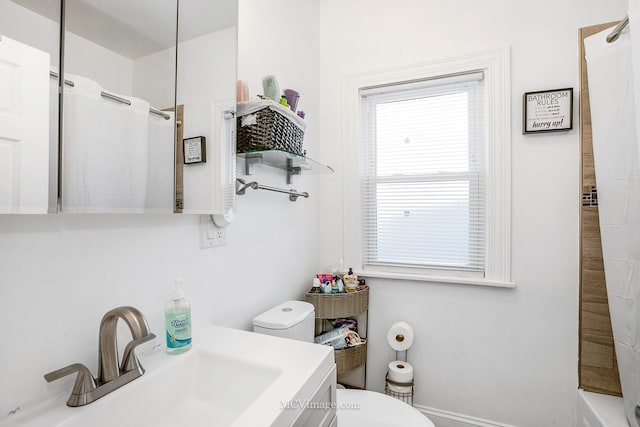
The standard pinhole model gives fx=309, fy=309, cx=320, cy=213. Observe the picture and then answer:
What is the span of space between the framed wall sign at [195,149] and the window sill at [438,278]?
3.92 ft

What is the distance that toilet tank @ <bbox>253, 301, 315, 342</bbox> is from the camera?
3.92 ft

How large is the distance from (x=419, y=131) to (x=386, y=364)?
4.53 feet

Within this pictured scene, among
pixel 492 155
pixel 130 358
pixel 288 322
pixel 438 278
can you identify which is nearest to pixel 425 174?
pixel 492 155

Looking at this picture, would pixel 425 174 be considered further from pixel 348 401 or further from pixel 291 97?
pixel 348 401

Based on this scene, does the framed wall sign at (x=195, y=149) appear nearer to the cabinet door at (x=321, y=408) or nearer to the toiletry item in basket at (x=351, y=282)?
the cabinet door at (x=321, y=408)

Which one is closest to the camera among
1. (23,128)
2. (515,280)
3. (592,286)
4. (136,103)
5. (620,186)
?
(23,128)

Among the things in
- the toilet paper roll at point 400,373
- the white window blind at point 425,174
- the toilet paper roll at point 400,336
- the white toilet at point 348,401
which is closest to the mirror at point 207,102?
the white toilet at point 348,401

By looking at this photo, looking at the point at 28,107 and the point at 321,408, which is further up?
the point at 28,107

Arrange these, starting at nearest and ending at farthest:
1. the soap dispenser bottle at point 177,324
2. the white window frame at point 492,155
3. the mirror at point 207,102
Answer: the soap dispenser bottle at point 177,324, the mirror at point 207,102, the white window frame at point 492,155

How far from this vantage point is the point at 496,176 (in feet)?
5.27

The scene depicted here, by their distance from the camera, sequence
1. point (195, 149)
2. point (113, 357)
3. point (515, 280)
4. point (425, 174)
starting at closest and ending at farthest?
1. point (113, 357)
2. point (195, 149)
3. point (515, 280)
4. point (425, 174)

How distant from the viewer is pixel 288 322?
3.99ft

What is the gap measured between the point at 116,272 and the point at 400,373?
144 cm

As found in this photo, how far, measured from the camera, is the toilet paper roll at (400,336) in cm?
167
